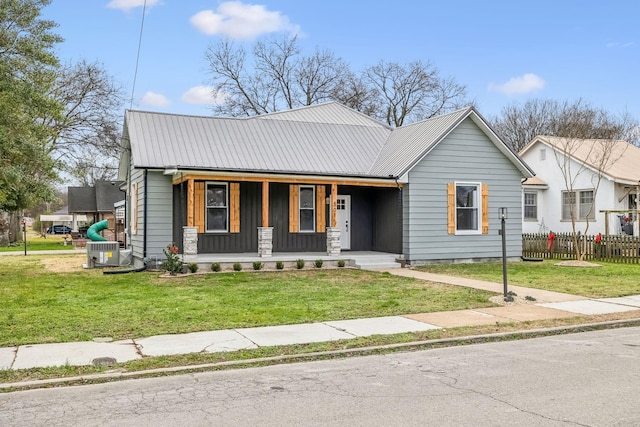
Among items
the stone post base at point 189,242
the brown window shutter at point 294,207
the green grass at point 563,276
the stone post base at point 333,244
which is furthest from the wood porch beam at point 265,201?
the green grass at point 563,276

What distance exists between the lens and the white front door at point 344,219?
2095 cm

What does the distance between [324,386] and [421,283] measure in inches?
341

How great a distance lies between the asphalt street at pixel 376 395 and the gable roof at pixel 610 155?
19.8 meters

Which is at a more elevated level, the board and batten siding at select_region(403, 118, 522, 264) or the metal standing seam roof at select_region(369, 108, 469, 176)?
the metal standing seam roof at select_region(369, 108, 469, 176)

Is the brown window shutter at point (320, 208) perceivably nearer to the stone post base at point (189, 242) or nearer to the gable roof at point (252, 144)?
the gable roof at point (252, 144)

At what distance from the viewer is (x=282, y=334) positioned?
8359 millimetres


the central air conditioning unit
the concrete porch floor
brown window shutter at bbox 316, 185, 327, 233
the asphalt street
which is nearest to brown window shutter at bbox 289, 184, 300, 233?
brown window shutter at bbox 316, 185, 327, 233

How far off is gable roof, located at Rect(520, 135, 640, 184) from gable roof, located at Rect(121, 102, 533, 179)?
7328mm

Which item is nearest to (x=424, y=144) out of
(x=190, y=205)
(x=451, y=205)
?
(x=451, y=205)

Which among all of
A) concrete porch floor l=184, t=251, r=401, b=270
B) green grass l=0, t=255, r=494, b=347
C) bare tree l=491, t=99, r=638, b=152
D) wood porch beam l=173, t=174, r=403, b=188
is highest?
bare tree l=491, t=99, r=638, b=152

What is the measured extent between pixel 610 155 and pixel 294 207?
1560cm

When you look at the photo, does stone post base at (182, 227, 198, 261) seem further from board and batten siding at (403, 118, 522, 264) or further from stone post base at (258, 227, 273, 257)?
board and batten siding at (403, 118, 522, 264)

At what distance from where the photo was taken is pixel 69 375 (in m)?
6.32

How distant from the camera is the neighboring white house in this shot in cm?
2584
